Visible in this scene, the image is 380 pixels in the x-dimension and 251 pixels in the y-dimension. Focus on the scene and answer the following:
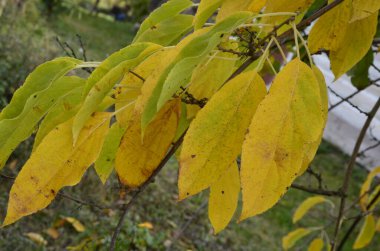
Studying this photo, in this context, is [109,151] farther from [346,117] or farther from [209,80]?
[346,117]

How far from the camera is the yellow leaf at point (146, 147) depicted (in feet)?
1.63

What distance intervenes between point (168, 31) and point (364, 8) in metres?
0.21

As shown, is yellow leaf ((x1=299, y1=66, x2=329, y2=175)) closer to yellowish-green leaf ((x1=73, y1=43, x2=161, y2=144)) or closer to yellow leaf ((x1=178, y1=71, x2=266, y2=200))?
yellow leaf ((x1=178, y1=71, x2=266, y2=200))

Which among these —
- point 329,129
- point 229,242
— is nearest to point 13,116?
point 229,242

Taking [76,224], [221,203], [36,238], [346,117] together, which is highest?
[221,203]

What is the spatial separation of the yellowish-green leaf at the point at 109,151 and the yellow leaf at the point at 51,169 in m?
0.05

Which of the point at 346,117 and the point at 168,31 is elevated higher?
the point at 168,31

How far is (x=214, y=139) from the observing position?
415mm

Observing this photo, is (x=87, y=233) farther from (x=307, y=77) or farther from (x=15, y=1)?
(x=15, y=1)

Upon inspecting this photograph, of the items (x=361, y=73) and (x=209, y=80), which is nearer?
(x=209, y=80)

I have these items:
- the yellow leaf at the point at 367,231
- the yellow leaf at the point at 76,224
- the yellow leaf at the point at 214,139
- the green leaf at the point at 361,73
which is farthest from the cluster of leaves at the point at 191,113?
the yellow leaf at the point at 76,224

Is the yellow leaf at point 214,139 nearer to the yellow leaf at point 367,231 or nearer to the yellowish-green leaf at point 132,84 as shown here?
the yellowish-green leaf at point 132,84

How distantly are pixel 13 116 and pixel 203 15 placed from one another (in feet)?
0.70

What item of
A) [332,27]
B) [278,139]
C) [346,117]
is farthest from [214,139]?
[346,117]
